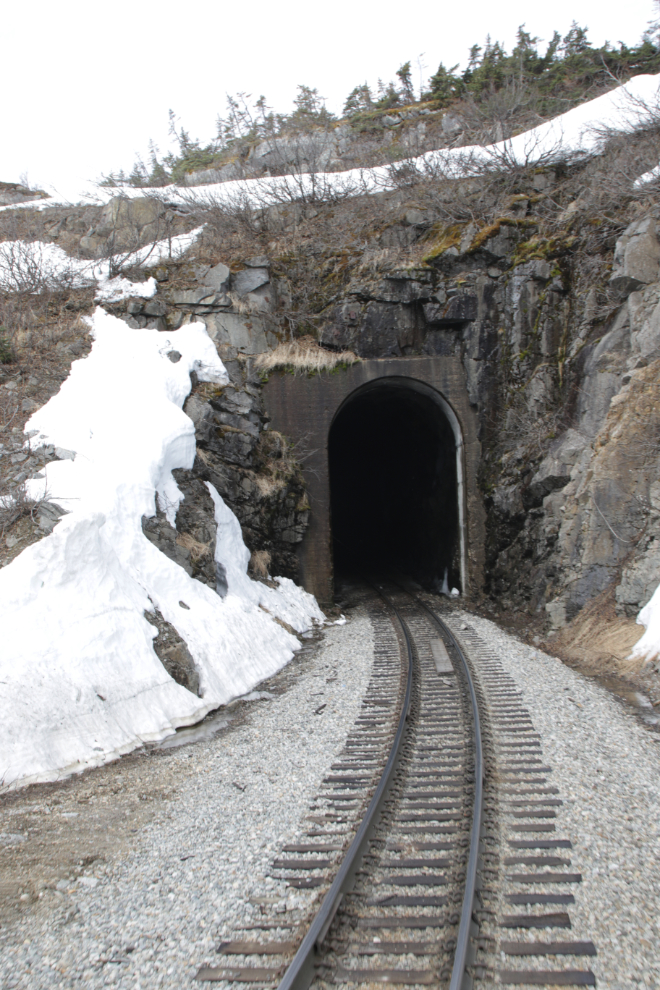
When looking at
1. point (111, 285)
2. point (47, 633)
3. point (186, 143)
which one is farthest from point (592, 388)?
point (186, 143)

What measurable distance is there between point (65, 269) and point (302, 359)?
6625mm

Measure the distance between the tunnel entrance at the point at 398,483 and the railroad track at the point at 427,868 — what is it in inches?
373

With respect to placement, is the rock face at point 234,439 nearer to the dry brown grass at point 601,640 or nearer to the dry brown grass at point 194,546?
the dry brown grass at point 194,546

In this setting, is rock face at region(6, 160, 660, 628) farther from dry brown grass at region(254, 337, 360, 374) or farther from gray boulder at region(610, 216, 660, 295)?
dry brown grass at region(254, 337, 360, 374)

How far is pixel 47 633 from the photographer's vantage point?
21.1 feet

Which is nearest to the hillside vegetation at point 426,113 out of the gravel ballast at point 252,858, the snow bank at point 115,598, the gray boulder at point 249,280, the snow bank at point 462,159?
the snow bank at point 462,159

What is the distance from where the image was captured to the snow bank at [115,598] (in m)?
5.85

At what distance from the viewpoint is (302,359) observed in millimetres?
14680

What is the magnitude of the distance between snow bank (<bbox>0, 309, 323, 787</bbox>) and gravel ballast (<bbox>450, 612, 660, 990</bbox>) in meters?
4.12

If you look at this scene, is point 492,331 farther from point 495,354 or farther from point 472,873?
point 472,873

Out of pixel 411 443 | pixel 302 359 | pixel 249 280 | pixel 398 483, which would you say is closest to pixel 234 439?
pixel 302 359

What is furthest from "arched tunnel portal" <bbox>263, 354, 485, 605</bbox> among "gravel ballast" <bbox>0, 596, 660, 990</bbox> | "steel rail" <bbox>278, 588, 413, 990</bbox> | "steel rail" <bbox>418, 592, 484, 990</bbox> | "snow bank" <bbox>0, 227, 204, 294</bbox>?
"steel rail" <bbox>278, 588, 413, 990</bbox>

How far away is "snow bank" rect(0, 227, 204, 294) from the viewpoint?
47.6 ft

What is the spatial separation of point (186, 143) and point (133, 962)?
122 feet
